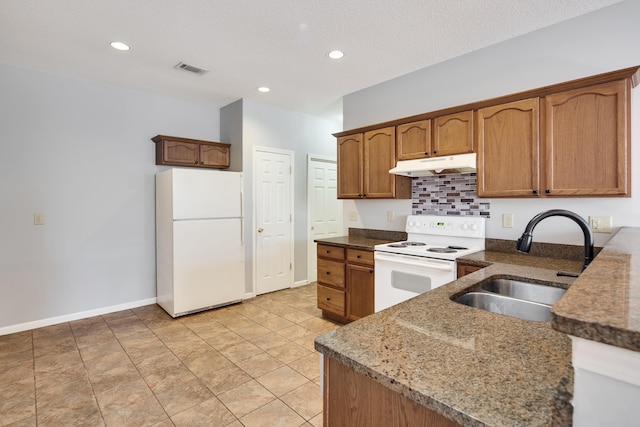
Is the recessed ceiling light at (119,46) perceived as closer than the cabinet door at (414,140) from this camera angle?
Yes

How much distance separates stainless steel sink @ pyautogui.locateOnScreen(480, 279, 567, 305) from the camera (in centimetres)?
163

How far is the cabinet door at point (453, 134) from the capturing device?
2.67 metres

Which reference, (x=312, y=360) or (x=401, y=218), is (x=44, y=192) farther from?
(x=401, y=218)

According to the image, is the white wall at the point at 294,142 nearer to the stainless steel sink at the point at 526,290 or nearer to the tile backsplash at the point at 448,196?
the tile backsplash at the point at 448,196

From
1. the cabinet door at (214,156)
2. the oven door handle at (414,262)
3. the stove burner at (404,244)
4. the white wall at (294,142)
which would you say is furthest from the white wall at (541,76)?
the cabinet door at (214,156)

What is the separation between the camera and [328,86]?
3744 mm

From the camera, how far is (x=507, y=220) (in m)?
2.69

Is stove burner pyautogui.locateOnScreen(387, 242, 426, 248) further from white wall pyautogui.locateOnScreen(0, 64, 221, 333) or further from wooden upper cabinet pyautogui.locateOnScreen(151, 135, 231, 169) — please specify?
white wall pyautogui.locateOnScreen(0, 64, 221, 333)

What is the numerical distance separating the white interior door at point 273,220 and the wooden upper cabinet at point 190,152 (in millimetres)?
500

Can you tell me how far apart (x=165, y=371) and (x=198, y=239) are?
61.3 inches

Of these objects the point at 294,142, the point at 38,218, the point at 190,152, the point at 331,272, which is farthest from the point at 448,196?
the point at 38,218

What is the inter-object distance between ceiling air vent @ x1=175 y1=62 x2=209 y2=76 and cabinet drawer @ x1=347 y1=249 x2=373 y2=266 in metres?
2.44

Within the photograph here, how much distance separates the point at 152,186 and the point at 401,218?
3133 mm

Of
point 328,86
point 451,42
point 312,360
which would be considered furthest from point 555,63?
point 312,360
